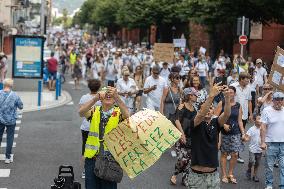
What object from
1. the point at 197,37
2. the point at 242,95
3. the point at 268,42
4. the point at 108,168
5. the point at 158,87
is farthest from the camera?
the point at 197,37

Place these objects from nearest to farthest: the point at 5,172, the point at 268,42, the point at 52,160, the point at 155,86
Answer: the point at 5,172 < the point at 52,160 < the point at 155,86 < the point at 268,42

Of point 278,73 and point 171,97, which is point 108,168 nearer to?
point 278,73

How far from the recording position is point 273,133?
1006 centimetres

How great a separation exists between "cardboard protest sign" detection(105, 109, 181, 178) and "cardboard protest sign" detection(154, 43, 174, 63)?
1479 cm

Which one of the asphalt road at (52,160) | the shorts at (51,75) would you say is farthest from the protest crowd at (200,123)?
the shorts at (51,75)

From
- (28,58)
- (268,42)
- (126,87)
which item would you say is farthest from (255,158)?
(268,42)

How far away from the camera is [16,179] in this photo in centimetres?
1068

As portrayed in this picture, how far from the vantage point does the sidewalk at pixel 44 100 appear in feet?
67.3

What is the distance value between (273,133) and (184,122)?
158cm

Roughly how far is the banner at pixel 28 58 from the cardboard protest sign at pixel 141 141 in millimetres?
17533

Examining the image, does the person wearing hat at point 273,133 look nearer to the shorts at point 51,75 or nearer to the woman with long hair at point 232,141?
the woman with long hair at point 232,141

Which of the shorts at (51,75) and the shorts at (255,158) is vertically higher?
the shorts at (51,75)

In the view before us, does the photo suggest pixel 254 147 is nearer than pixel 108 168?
No

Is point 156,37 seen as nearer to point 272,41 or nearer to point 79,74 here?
point 272,41
